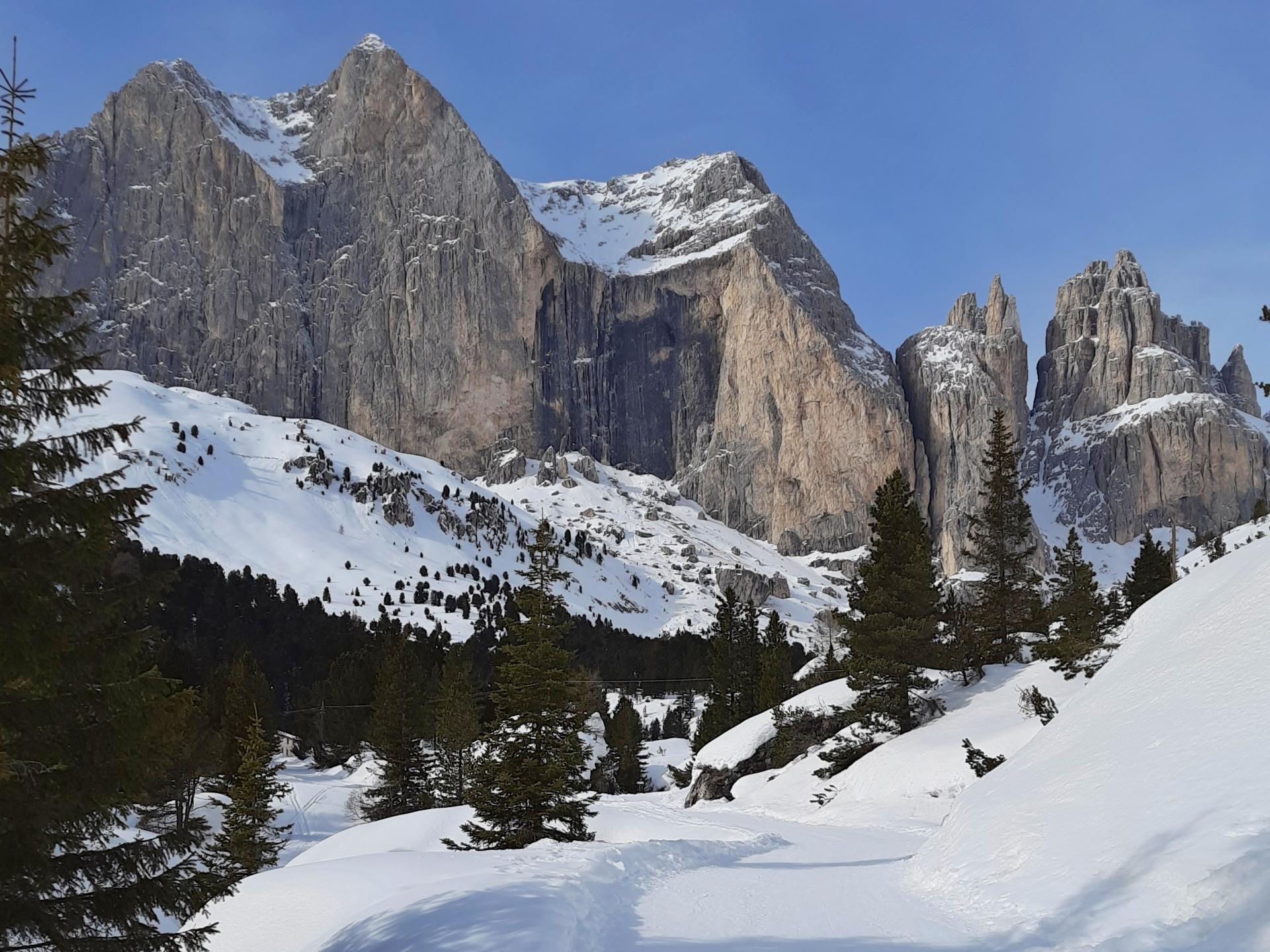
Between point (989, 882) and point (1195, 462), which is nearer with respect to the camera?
point (989, 882)

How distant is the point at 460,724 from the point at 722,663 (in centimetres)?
1796

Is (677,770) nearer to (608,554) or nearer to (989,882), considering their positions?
(989,882)

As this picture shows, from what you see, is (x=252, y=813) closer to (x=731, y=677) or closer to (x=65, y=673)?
(x=65, y=673)

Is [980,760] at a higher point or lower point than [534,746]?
lower

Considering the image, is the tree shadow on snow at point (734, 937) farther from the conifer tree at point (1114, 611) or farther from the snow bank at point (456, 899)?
the conifer tree at point (1114, 611)

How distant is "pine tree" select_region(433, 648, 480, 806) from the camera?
150 ft

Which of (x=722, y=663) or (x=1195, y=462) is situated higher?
(x=1195, y=462)

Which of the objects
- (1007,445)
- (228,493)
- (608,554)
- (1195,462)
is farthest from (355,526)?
(1195,462)

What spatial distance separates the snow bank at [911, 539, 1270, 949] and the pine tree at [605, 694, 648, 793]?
46.0m

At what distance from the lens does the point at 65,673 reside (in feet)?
25.8

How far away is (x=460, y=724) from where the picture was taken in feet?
151

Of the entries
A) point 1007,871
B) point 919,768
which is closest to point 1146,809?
point 1007,871

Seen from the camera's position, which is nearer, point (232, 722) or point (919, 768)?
point (919, 768)

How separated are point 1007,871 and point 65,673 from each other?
9.06m
